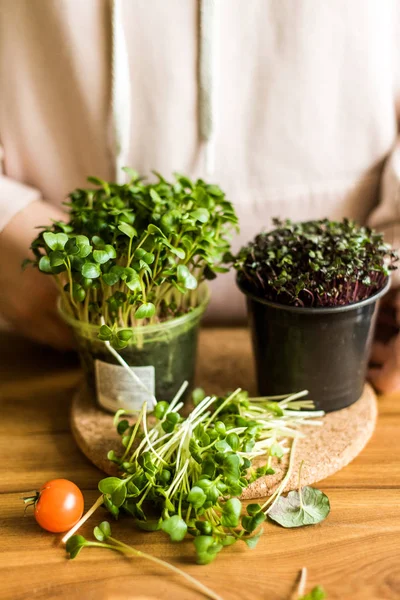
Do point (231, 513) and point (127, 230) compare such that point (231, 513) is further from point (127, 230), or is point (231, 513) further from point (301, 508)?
point (127, 230)

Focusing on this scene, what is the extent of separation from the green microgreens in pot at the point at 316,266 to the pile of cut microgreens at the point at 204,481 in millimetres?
173

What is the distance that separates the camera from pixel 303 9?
94 cm

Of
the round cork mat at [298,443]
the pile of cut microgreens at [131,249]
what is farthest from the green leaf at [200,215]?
the round cork mat at [298,443]

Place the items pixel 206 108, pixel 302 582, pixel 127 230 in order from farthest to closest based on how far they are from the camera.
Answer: pixel 206 108
pixel 127 230
pixel 302 582

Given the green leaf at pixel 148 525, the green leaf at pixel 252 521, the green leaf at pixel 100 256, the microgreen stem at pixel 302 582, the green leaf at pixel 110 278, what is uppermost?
the green leaf at pixel 100 256

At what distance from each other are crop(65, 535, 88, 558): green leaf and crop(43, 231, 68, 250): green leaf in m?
0.35

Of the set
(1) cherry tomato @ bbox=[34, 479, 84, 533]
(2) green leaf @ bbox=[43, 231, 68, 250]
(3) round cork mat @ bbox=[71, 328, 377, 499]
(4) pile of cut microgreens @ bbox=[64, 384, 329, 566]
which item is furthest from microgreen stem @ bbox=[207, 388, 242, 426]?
(2) green leaf @ bbox=[43, 231, 68, 250]

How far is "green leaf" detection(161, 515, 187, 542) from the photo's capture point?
0.66m

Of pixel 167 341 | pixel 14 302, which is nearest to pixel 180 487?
pixel 167 341

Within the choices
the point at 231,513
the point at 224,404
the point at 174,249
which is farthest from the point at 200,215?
the point at 231,513

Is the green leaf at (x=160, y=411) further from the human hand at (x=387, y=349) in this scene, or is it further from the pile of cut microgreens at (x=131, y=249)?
the human hand at (x=387, y=349)

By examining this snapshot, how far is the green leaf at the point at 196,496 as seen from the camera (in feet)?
2.16

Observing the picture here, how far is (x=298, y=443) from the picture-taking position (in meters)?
0.85

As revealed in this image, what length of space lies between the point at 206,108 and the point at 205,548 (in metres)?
0.69
